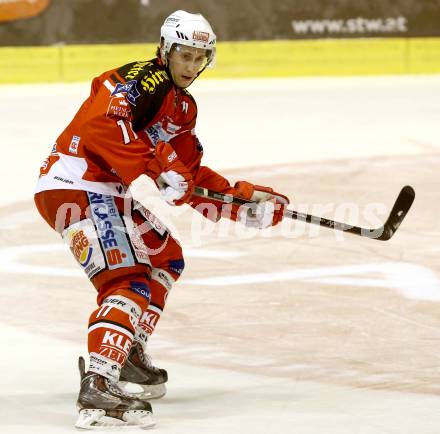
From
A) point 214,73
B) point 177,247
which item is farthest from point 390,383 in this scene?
point 214,73

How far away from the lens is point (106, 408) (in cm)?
450

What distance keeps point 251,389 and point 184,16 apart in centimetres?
142

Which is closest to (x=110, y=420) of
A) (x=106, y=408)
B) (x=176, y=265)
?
(x=106, y=408)

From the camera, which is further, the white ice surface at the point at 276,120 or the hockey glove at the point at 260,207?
the white ice surface at the point at 276,120

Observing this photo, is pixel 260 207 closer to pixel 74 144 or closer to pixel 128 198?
pixel 128 198

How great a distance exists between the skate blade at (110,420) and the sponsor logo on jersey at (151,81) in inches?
44.3

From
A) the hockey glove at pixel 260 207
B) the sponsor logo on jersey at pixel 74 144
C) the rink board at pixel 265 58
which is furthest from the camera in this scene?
the rink board at pixel 265 58

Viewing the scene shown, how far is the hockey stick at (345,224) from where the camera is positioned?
503 centimetres

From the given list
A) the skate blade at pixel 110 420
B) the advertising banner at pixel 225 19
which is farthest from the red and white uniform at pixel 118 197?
the advertising banner at pixel 225 19

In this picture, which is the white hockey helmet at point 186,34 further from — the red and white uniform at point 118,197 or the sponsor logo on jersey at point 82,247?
the sponsor logo on jersey at point 82,247

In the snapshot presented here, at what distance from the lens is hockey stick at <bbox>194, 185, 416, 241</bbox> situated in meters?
5.03

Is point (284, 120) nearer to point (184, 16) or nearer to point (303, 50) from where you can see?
point (303, 50)

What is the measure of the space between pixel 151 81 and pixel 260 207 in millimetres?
688

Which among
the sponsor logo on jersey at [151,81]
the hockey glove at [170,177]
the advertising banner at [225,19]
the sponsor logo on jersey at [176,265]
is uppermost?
the sponsor logo on jersey at [151,81]
